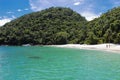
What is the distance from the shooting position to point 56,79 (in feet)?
68.2

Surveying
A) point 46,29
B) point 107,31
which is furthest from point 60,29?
point 107,31

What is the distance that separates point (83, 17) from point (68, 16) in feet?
50.9

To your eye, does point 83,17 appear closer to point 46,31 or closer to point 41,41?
point 46,31

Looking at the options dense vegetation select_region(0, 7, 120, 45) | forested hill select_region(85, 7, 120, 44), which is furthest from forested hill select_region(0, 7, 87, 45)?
forested hill select_region(85, 7, 120, 44)

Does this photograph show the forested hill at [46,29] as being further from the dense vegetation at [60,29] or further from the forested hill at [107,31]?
the forested hill at [107,31]

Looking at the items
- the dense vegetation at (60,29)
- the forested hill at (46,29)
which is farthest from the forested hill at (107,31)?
the forested hill at (46,29)

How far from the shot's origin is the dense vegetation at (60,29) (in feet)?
261

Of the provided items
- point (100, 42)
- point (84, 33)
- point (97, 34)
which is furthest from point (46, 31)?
point (100, 42)

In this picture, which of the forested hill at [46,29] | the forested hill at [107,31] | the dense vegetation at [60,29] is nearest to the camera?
the forested hill at [107,31]

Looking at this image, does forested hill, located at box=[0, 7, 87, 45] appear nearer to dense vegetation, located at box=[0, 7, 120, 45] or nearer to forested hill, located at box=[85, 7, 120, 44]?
dense vegetation, located at box=[0, 7, 120, 45]

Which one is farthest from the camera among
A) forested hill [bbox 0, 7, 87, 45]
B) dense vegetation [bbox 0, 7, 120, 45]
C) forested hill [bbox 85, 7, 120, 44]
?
forested hill [bbox 0, 7, 87, 45]

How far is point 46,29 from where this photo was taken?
122m

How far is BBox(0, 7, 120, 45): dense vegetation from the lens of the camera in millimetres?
79481

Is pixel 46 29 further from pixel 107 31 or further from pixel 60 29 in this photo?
pixel 107 31
